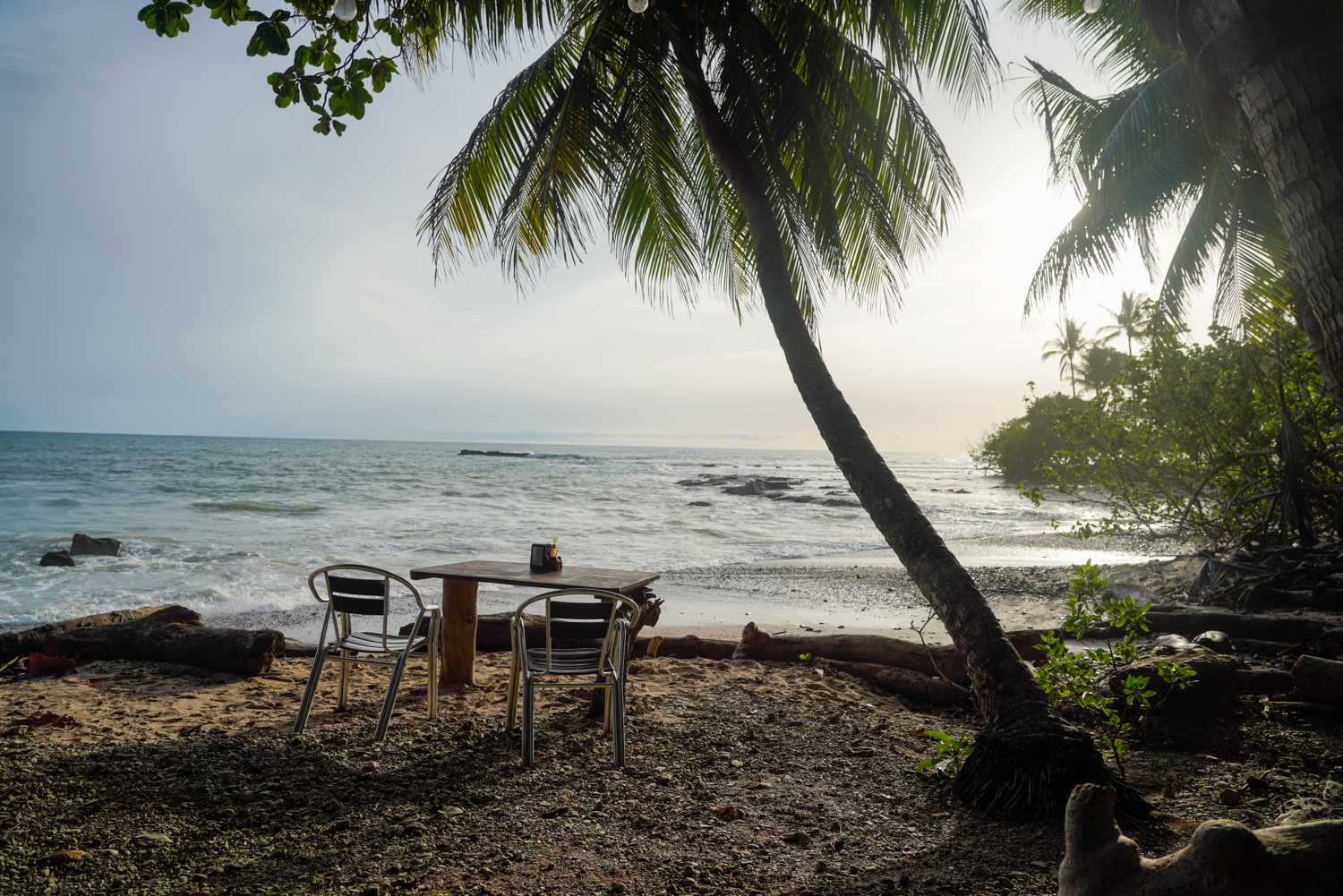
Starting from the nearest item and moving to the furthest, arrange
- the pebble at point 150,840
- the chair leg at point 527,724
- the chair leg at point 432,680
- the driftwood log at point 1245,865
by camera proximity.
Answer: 1. the driftwood log at point 1245,865
2. the pebble at point 150,840
3. the chair leg at point 527,724
4. the chair leg at point 432,680

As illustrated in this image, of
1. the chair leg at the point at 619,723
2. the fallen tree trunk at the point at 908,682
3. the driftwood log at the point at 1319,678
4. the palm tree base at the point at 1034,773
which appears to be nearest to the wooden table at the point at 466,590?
the chair leg at the point at 619,723

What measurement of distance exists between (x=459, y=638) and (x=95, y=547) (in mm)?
10213

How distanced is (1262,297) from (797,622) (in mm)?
7325

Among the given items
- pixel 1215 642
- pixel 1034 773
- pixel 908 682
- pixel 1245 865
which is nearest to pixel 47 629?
pixel 908 682

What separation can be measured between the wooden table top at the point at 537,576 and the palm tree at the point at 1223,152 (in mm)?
3243

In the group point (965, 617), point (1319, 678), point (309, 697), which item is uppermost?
point (965, 617)

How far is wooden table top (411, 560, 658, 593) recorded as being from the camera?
12.8ft

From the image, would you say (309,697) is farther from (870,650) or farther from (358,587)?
(870,650)

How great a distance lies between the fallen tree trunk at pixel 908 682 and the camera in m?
4.33

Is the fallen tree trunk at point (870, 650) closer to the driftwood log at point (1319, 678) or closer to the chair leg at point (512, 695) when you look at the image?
the driftwood log at point (1319, 678)

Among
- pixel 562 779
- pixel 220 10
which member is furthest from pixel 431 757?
pixel 220 10

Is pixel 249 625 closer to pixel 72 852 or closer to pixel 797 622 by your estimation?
pixel 72 852

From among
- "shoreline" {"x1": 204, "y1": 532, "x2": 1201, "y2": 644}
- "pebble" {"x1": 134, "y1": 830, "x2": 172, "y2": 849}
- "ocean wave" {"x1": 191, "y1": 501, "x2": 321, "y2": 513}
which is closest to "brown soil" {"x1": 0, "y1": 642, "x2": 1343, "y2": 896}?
"pebble" {"x1": 134, "y1": 830, "x2": 172, "y2": 849}

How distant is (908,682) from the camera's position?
14.9 ft
